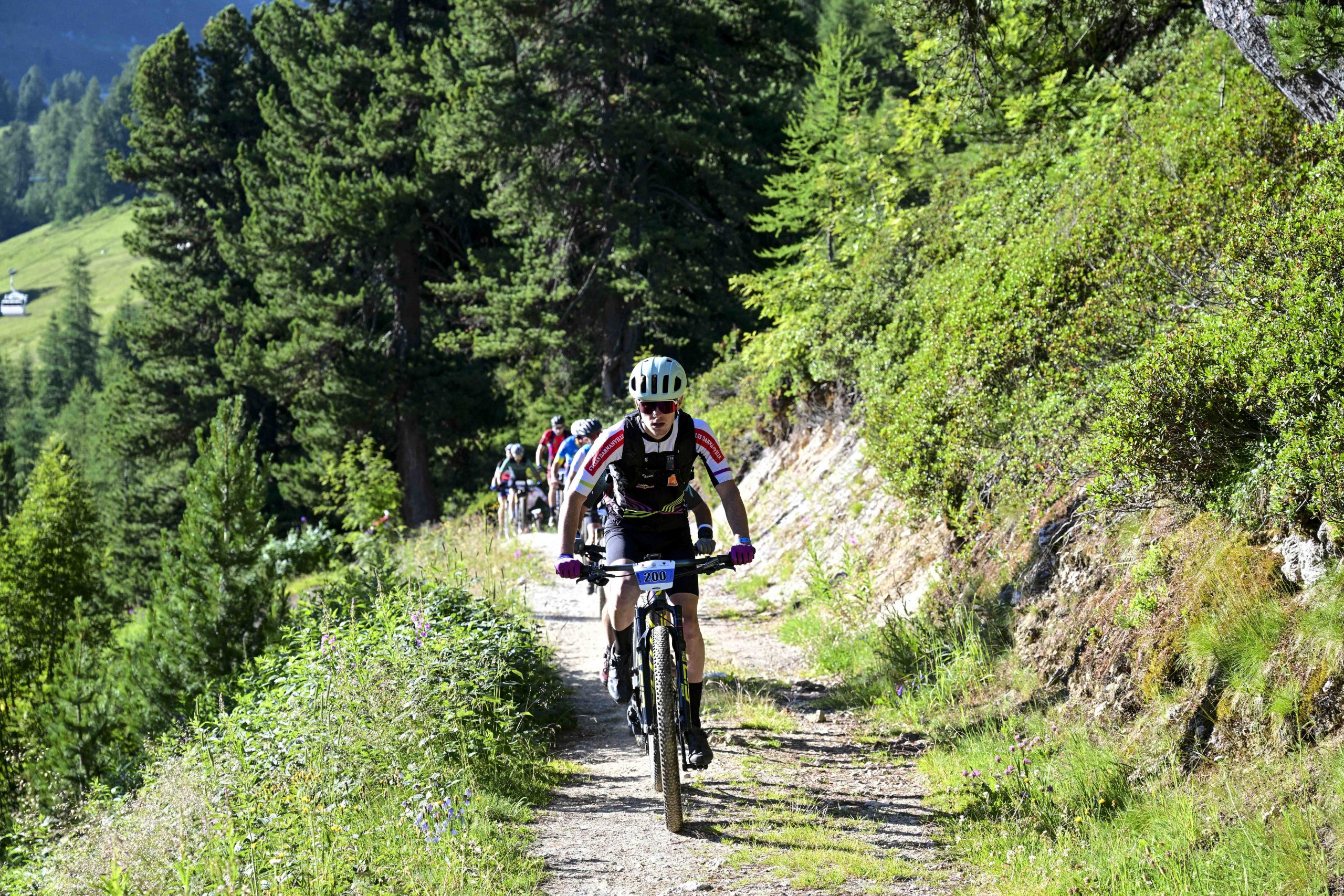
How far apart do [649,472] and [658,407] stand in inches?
15.9

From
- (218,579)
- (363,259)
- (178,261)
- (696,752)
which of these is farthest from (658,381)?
(178,261)

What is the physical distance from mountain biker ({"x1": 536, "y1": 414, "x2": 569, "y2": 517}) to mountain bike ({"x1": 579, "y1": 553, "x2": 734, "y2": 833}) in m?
7.59

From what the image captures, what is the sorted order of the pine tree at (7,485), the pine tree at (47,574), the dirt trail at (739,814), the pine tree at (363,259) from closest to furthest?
the dirt trail at (739,814), the pine tree at (363,259), the pine tree at (47,574), the pine tree at (7,485)

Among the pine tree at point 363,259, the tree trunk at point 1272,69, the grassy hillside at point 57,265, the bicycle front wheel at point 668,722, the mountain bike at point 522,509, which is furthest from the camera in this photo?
the grassy hillside at point 57,265

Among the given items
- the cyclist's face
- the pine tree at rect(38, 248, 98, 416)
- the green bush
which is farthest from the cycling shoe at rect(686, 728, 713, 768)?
the pine tree at rect(38, 248, 98, 416)

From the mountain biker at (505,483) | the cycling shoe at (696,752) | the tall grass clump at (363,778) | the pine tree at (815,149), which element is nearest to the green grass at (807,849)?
the cycling shoe at (696,752)

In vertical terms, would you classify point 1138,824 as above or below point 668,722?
below

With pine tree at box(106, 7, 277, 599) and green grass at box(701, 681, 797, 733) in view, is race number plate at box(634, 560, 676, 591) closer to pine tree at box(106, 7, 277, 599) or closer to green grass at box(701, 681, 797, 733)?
green grass at box(701, 681, 797, 733)

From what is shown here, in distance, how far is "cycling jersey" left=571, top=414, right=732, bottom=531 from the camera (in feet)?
19.3

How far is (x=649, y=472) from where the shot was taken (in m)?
5.93

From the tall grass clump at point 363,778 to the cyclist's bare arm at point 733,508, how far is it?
1.91 meters

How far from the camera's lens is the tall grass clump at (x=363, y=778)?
4.73 m

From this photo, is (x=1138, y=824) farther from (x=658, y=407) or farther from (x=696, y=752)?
(x=658, y=407)

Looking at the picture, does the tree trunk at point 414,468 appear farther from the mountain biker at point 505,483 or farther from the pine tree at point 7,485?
the pine tree at point 7,485
